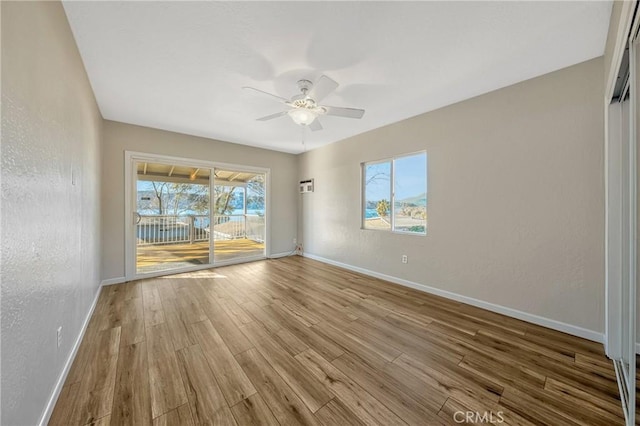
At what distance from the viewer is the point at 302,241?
17.8 feet

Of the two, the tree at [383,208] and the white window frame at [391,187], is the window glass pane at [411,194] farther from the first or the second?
the tree at [383,208]

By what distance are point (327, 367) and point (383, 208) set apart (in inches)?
103

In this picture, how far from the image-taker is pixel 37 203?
1147 millimetres

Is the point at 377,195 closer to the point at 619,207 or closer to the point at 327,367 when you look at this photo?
the point at 619,207

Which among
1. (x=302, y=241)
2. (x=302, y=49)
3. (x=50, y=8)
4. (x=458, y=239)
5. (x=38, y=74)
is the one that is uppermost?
(x=302, y=49)

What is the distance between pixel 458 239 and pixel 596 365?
1416 mm

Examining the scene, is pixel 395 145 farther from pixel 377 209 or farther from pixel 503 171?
pixel 503 171

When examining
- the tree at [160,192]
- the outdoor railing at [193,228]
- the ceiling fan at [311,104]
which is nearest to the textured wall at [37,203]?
the ceiling fan at [311,104]

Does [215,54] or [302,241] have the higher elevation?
[215,54]

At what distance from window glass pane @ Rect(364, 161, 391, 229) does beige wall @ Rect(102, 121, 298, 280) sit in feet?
7.12

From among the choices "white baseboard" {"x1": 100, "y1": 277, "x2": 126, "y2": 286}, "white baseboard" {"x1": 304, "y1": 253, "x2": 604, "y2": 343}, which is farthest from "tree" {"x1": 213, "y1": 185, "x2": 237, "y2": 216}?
"white baseboard" {"x1": 304, "y1": 253, "x2": 604, "y2": 343}

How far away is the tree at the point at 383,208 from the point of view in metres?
3.66

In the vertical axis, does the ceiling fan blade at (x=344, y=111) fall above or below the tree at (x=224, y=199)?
above

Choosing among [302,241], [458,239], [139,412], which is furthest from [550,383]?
[302,241]
